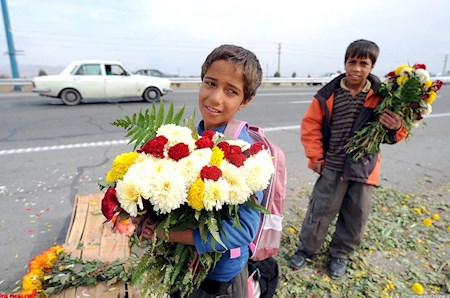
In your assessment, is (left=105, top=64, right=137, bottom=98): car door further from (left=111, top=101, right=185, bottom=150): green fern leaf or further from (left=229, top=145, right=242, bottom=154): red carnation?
(left=229, top=145, right=242, bottom=154): red carnation

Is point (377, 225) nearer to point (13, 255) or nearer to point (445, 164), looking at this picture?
point (445, 164)

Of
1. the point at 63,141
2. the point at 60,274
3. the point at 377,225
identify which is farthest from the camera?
the point at 63,141

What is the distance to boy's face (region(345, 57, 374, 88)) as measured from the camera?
7.38ft

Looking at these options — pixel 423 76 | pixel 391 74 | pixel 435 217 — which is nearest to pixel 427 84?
pixel 423 76

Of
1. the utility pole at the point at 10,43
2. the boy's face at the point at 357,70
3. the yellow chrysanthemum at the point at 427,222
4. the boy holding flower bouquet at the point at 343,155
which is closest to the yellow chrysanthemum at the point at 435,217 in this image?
the yellow chrysanthemum at the point at 427,222

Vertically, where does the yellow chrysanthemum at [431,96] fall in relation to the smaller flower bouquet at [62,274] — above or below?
above

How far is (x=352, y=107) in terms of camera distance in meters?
2.36

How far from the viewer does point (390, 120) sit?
2.25 m

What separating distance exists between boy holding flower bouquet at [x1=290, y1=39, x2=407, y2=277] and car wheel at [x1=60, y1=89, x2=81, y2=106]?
9631mm

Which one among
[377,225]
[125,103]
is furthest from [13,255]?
[125,103]

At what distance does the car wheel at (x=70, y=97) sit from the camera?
392 inches

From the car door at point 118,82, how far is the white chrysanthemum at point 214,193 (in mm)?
10412

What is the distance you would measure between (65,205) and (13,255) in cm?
93

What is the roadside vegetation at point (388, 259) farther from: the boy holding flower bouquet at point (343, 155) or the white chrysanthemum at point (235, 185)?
the white chrysanthemum at point (235, 185)
